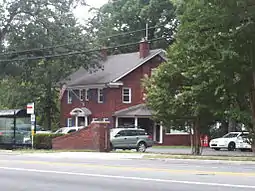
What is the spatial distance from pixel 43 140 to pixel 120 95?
52.0 ft

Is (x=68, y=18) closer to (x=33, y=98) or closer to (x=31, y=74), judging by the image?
(x=31, y=74)

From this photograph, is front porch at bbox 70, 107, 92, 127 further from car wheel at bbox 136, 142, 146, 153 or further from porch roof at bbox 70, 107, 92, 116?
car wheel at bbox 136, 142, 146, 153

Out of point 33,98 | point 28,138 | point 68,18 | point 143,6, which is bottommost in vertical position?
point 28,138

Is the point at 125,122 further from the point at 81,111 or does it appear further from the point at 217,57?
the point at 217,57

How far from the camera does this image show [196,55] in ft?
90.4

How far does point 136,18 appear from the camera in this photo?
6906 cm

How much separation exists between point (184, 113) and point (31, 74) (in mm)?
22084

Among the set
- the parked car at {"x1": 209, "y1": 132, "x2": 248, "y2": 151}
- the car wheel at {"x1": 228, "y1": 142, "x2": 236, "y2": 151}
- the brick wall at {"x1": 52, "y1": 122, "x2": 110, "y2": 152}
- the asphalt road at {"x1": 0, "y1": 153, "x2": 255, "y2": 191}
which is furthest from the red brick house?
the asphalt road at {"x1": 0, "y1": 153, "x2": 255, "y2": 191}

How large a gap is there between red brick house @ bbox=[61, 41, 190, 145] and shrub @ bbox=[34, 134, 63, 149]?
14032 millimetres

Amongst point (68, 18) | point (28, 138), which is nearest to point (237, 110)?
point (28, 138)

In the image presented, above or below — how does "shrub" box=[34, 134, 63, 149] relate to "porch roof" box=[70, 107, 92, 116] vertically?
below

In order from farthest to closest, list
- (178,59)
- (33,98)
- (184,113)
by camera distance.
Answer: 1. (33,98)
2. (184,113)
3. (178,59)

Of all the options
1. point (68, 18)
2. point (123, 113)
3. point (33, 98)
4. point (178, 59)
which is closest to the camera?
point (178, 59)

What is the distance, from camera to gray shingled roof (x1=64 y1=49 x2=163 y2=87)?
5388 centimetres
